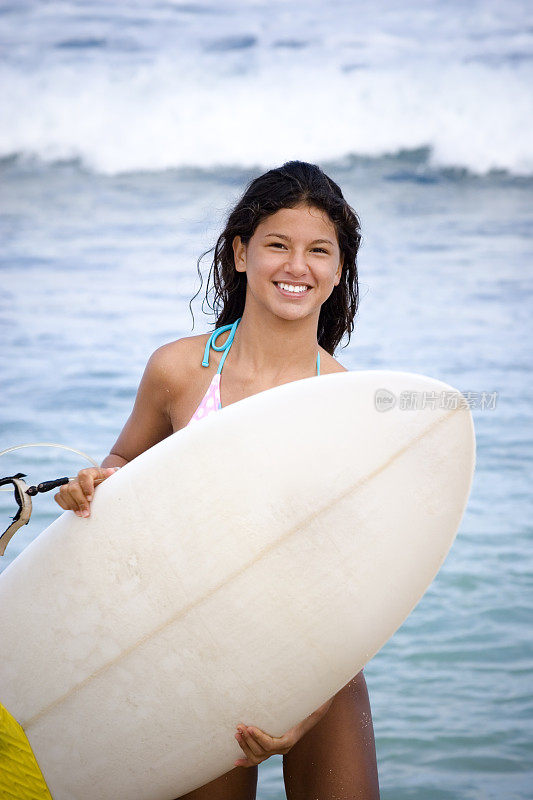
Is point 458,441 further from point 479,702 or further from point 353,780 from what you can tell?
point 479,702

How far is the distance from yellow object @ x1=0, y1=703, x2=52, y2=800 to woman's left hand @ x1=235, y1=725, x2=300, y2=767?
0.35m

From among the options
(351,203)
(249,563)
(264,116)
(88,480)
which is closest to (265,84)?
(264,116)

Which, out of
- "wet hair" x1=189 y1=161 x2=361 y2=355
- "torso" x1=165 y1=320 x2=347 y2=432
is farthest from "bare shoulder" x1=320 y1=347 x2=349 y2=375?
"wet hair" x1=189 y1=161 x2=361 y2=355

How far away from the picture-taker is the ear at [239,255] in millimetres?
1829

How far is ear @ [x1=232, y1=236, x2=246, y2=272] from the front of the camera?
1829mm

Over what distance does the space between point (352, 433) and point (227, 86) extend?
1125cm

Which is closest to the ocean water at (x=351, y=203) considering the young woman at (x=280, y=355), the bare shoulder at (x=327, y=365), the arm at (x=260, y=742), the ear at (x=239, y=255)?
the young woman at (x=280, y=355)

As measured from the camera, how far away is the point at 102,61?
12031mm

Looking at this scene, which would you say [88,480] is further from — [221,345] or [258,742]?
[258,742]

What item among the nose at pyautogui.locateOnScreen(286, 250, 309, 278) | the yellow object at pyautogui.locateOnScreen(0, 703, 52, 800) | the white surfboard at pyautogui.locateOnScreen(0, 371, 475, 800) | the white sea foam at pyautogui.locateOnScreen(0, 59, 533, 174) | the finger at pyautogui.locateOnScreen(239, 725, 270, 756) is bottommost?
the yellow object at pyautogui.locateOnScreen(0, 703, 52, 800)

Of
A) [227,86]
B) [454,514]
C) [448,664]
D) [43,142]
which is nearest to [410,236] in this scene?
[227,86]

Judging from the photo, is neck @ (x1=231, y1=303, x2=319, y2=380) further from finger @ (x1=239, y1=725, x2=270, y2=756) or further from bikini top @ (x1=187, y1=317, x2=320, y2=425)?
finger @ (x1=239, y1=725, x2=270, y2=756)

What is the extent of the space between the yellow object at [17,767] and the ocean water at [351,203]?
1.40 meters

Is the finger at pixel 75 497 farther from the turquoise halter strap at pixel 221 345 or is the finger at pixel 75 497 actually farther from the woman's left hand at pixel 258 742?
the woman's left hand at pixel 258 742
